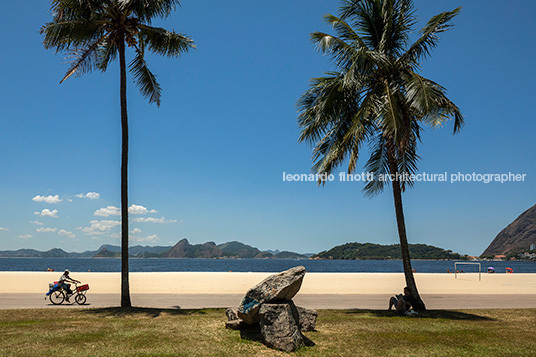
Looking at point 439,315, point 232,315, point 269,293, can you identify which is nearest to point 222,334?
point 232,315

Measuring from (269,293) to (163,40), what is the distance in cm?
1060

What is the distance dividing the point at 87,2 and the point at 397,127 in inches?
442

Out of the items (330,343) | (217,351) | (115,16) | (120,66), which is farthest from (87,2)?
(330,343)

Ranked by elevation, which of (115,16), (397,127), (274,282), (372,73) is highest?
(115,16)

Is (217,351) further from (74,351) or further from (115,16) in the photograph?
(115,16)

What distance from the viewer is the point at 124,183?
1426cm

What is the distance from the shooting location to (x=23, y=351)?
7.62m

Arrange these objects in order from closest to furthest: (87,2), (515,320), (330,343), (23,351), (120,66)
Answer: (23,351), (330,343), (515,320), (87,2), (120,66)

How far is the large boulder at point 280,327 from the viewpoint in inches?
323

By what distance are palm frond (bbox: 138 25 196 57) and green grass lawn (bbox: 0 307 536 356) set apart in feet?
31.5

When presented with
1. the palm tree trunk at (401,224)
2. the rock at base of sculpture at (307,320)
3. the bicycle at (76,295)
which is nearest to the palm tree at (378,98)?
the palm tree trunk at (401,224)

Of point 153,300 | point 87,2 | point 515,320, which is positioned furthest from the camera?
point 153,300

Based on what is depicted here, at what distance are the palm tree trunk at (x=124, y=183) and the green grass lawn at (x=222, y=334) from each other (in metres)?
1.04

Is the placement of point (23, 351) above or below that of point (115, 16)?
below
